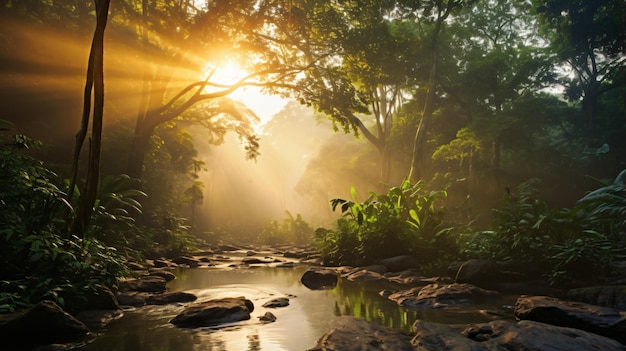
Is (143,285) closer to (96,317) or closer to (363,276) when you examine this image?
(96,317)

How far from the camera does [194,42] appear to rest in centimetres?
1249

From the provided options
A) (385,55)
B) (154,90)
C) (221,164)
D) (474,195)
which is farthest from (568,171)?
(221,164)

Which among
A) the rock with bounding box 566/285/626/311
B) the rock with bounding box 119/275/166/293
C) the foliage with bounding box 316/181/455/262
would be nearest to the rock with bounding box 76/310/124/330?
the rock with bounding box 119/275/166/293

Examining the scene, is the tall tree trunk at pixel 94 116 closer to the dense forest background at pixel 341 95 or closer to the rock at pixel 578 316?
the dense forest background at pixel 341 95

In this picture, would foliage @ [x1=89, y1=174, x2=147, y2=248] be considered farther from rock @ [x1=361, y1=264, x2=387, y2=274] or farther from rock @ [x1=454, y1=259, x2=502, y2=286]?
rock @ [x1=454, y1=259, x2=502, y2=286]

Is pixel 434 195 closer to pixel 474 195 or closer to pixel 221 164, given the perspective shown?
pixel 474 195

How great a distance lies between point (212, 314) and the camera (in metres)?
4.33

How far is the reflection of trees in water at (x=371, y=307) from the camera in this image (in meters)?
4.41

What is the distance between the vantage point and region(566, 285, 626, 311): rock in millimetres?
4273

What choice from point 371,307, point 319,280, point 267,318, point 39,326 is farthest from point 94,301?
point 319,280

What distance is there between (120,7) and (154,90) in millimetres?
2919

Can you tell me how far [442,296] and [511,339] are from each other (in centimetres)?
235

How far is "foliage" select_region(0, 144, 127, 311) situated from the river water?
→ 0.69 metres

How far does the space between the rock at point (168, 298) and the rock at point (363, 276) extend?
3497 millimetres
